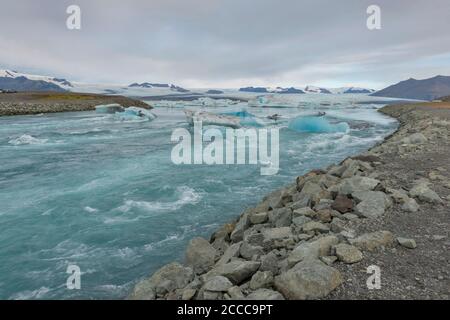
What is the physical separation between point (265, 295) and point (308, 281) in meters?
0.54

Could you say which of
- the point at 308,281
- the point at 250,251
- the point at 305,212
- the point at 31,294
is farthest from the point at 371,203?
the point at 31,294

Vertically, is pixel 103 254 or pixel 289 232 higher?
pixel 289 232

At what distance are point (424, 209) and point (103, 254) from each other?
689cm

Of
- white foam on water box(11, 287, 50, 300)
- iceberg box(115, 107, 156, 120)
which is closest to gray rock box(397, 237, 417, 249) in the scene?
white foam on water box(11, 287, 50, 300)

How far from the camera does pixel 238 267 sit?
488cm

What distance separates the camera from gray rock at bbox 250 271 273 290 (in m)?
4.43

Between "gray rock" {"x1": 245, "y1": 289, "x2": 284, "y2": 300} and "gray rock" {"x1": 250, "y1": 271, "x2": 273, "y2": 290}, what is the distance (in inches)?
7.5

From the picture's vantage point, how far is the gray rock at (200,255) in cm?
645

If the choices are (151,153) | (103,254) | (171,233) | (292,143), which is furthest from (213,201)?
(292,143)

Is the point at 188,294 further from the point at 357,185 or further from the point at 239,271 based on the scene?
the point at 357,185

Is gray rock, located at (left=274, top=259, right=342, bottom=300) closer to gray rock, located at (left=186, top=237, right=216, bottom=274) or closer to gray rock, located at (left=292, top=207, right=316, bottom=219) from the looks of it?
gray rock, located at (left=186, top=237, right=216, bottom=274)

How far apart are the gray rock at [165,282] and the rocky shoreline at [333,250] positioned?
0.02 m

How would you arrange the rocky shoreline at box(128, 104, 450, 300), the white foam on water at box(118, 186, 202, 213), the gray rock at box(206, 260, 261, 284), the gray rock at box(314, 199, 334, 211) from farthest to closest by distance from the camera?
1. the white foam on water at box(118, 186, 202, 213)
2. the gray rock at box(314, 199, 334, 211)
3. the gray rock at box(206, 260, 261, 284)
4. the rocky shoreline at box(128, 104, 450, 300)

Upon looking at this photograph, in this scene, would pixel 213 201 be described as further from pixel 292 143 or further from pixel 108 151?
pixel 292 143
